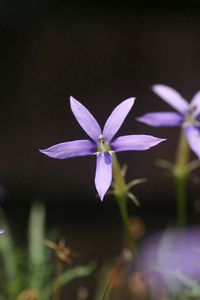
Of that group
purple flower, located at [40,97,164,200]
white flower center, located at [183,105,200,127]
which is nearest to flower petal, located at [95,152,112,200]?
purple flower, located at [40,97,164,200]

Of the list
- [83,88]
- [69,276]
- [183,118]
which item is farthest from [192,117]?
[83,88]

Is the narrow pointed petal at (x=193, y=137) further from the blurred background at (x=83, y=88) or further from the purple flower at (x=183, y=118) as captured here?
the blurred background at (x=83, y=88)

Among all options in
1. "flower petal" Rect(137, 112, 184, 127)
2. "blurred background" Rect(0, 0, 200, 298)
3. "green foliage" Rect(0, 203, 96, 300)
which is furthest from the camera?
"blurred background" Rect(0, 0, 200, 298)

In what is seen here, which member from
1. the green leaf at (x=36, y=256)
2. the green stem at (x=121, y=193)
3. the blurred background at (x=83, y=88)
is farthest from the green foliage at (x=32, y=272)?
the blurred background at (x=83, y=88)

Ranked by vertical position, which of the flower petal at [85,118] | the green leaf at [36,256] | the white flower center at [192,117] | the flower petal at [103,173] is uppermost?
the flower petal at [85,118]

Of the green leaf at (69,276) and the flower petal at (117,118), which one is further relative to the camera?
the green leaf at (69,276)

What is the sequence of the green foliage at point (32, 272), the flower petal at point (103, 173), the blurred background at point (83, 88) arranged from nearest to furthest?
the flower petal at point (103, 173), the green foliage at point (32, 272), the blurred background at point (83, 88)

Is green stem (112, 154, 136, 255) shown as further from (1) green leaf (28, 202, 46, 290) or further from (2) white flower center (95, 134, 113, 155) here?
(1) green leaf (28, 202, 46, 290)

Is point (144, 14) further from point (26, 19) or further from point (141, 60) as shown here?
point (26, 19)
